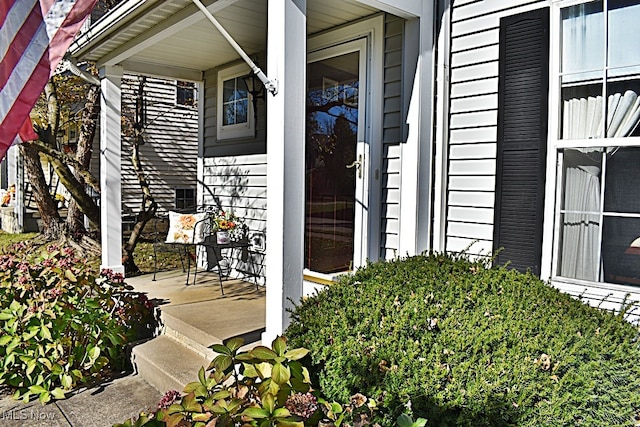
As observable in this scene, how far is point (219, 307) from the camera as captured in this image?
4.22 meters

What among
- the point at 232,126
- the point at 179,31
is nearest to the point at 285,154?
the point at 179,31

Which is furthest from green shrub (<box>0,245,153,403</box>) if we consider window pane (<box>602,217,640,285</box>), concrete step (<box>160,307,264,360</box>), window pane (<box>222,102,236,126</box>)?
window pane (<box>602,217,640,285</box>)

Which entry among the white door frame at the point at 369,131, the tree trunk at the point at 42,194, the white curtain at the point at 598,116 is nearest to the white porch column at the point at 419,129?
the white door frame at the point at 369,131

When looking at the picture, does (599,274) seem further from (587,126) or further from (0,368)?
(0,368)

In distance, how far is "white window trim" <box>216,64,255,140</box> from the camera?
541 cm

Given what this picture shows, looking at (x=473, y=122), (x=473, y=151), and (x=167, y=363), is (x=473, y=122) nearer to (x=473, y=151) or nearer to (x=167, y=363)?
(x=473, y=151)

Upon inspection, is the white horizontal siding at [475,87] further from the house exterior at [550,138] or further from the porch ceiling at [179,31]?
the porch ceiling at [179,31]

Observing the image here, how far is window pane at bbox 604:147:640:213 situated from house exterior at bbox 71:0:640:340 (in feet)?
0.03

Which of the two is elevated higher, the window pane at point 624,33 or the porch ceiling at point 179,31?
the porch ceiling at point 179,31

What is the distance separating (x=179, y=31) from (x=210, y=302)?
7.85 feet

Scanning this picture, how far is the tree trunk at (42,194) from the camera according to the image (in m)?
8.16

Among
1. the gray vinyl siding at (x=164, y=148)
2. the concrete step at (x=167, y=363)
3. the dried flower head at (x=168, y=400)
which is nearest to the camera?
the dried flower head at (x=168, y=400)

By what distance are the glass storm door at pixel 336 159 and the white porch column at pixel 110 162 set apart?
215 centimetres

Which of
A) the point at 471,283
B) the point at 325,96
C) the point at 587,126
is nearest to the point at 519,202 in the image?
the point at 587,126
